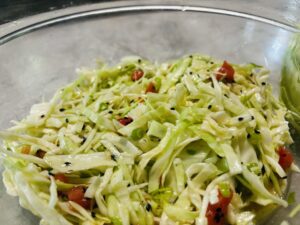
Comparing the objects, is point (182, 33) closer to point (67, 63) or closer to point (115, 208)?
point (67, 63)

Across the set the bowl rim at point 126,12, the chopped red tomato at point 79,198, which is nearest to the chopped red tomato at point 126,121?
the chopped red tomato at point 79,198

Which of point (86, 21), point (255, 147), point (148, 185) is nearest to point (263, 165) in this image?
point (255, 147)

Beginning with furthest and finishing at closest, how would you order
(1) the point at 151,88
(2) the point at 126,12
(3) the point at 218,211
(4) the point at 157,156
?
(2) the point at 126,12
(1) the point at 151,88
(4) the point at 157,156
(3) the point at 218,211

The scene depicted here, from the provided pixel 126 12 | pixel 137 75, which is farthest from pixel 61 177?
pixel 126 12

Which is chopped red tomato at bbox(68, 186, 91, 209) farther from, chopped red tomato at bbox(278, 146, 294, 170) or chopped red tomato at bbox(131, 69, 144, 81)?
chopped red tomato at bbox(278, 146, 294, 170)

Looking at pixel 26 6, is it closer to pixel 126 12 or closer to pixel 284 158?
pixel 126 12

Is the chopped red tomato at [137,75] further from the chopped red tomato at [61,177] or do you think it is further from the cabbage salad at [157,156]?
the chopped red tomato at [61,177]
